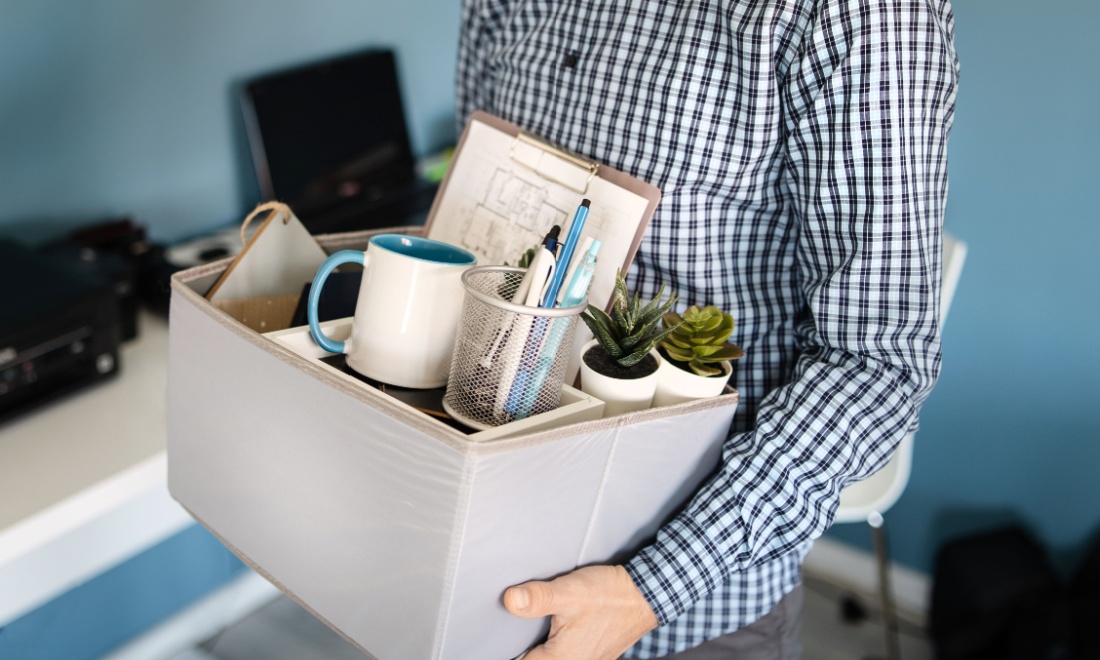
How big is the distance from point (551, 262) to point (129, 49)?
1.16 meters

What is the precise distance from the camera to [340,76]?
1.80 metres

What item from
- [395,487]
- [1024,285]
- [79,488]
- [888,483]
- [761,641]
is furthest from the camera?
[1024,285]

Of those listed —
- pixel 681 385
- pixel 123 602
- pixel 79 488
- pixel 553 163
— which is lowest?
pixel 123 602

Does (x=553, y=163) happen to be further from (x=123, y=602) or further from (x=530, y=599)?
(x=123, y=602)

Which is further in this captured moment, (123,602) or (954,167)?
(954,167)

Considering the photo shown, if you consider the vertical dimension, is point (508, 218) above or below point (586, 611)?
above

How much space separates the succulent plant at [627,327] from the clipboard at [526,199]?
6cm

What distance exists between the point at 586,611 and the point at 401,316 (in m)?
0.27

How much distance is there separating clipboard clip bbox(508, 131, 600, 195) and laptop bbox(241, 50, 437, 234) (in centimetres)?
91

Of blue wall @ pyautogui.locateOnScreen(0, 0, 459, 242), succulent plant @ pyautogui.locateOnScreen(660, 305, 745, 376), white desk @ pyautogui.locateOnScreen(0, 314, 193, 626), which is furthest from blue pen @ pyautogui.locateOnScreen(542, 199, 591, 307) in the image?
blue wall @ pyautogui.locateOnScreen(0, 0, 459, 242)

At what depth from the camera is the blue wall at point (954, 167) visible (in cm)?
138

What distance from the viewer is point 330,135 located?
1.78 m

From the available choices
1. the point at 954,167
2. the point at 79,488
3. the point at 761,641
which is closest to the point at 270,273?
the point at 79,488

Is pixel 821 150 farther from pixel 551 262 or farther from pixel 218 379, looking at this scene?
pixel 218 379
